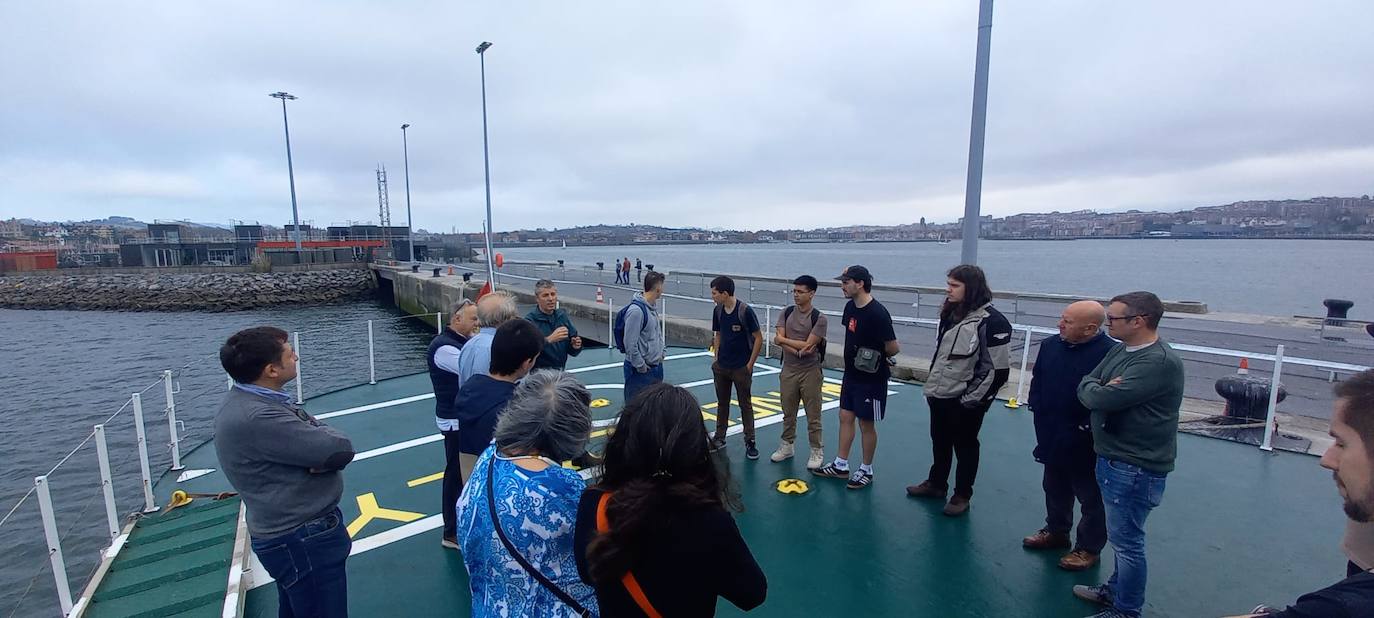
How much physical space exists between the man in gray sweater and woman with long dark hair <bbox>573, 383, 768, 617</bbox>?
4.86 feet

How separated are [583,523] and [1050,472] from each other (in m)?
3.31

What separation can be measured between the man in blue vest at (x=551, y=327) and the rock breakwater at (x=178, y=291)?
41.4 m

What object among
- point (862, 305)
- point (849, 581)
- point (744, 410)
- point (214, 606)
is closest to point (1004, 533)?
point (849, 581)

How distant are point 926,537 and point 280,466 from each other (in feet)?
12.0

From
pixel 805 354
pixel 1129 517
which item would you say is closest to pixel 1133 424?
pixel 1129 517

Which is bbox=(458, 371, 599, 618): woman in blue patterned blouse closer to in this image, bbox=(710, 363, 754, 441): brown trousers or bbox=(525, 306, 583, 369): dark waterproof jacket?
bbox=(525, 306, 583, 369): dark waterproof jacket

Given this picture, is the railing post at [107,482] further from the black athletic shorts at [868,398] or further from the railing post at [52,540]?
the black athletic shorts at [868,398]

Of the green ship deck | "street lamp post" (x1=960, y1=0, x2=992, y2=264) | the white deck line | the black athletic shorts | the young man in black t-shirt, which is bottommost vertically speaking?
the white deck line

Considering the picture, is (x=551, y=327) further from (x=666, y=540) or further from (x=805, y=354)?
(x=666, y=540)

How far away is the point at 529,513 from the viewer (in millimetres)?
A: 1654

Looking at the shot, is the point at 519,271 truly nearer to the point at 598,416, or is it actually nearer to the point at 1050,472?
the point at 598,416

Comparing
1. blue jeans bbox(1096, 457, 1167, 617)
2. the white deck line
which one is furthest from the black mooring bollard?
Result: the white deck line

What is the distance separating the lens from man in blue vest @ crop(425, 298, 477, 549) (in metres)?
3.63

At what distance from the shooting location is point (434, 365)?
12.1 feet
